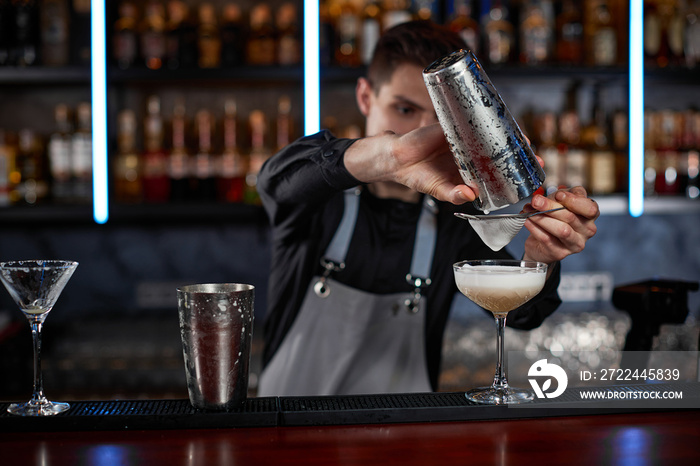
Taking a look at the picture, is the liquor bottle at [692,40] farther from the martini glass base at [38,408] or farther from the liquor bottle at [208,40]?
the martini glass base at [38,408]

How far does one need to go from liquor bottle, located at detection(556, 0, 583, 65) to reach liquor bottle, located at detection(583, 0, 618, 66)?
0.12 ft

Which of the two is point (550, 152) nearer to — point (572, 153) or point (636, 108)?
point (572, 153)

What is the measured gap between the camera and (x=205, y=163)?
2471mm

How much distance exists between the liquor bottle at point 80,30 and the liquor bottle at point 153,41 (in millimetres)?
246

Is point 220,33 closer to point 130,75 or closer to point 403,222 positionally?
point 130,75

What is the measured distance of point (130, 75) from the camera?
2344 millimetres

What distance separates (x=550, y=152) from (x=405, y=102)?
126cm

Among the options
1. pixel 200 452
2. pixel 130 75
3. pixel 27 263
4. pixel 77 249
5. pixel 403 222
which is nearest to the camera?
pixel 200 452

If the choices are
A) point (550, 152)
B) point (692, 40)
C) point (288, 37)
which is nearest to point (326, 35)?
point (288, 37)

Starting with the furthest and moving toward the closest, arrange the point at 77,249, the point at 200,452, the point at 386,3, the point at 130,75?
the point at 77,249 → the point at 386,3 → the point at 130,75 → the point at 200,452

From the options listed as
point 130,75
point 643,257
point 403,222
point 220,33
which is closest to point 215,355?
point 403,222

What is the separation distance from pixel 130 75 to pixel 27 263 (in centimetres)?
156

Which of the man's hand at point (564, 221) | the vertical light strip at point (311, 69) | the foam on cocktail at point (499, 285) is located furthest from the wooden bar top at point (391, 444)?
the vertical light strip at point (311, 69)

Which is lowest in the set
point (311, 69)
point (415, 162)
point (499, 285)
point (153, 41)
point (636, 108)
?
point (499, 285)
